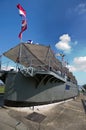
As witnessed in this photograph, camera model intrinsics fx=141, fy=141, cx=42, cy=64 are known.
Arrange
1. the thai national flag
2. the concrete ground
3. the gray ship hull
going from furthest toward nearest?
1. the thai national flag
2. the gray ship hull
3. the concrete ground

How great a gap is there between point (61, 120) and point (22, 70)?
4.36 metres

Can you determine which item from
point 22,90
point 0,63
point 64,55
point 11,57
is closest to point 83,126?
point 22,90

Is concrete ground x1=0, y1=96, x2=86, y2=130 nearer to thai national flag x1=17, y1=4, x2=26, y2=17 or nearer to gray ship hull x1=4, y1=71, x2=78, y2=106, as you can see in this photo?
gray ship hull x1=4, y1=71, x2=78, y2=106

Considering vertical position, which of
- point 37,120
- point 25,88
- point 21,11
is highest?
point 21,11

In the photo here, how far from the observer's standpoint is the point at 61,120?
9008mm

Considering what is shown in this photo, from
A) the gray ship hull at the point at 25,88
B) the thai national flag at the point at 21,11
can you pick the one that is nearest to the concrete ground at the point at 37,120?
the gray ship hull at the point at 25,88

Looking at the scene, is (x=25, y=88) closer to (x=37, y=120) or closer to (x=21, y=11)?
(x=37, y=120)

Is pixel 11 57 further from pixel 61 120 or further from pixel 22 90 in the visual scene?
pixel 61 120

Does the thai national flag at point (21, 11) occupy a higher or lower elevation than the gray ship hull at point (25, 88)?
higher

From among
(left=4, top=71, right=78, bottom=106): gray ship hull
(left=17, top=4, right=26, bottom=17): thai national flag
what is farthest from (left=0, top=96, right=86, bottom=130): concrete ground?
(left=17, top=4, right=26, bottom=17): thai national flag

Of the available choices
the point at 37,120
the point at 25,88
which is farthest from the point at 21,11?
the point at 37,120

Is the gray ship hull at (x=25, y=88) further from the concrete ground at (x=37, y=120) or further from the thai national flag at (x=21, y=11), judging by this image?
the thai national flag at (x=21, y=11)

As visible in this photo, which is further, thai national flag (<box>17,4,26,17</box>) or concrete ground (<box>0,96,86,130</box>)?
thai national flag (<box>17,4,26,17</box>)

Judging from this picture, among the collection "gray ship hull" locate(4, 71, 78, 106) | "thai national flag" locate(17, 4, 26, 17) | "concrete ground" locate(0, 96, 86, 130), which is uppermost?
"thai national flag" locate(17, 4, 26, 17)
